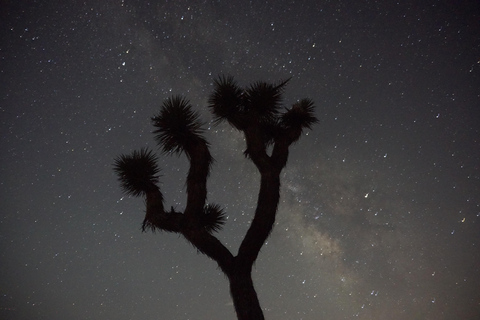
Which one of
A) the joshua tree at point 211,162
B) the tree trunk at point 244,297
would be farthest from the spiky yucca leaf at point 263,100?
the tree trunk at point 244,297

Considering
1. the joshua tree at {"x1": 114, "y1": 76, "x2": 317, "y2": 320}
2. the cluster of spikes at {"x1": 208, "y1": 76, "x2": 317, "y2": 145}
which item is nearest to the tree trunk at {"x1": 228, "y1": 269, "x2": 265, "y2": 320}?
the joshua tree at {"x1": 114, "y1": 76, "x2": 317, "y2": 320}

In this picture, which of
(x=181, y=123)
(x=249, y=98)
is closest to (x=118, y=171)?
(x=181, y=123)

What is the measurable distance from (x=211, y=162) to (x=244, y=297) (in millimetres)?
2449

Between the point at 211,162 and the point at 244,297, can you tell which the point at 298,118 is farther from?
the point at 244,297

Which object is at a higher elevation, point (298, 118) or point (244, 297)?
point (298, 118)

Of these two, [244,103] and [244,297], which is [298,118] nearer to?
[244,103]

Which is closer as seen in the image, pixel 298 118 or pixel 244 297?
pixel 244 297

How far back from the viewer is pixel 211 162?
21.6 ft

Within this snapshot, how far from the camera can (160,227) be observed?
5898 millimetres

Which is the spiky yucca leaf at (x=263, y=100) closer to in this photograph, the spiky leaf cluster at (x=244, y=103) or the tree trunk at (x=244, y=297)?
the spiky leaf cluster at (x=244, y=103)

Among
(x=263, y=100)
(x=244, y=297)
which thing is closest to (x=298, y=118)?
(x=263, y=100)

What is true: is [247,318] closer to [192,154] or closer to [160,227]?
[160,227]

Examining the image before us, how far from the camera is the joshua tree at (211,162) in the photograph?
210 inches

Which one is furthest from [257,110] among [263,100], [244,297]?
[244,297]
